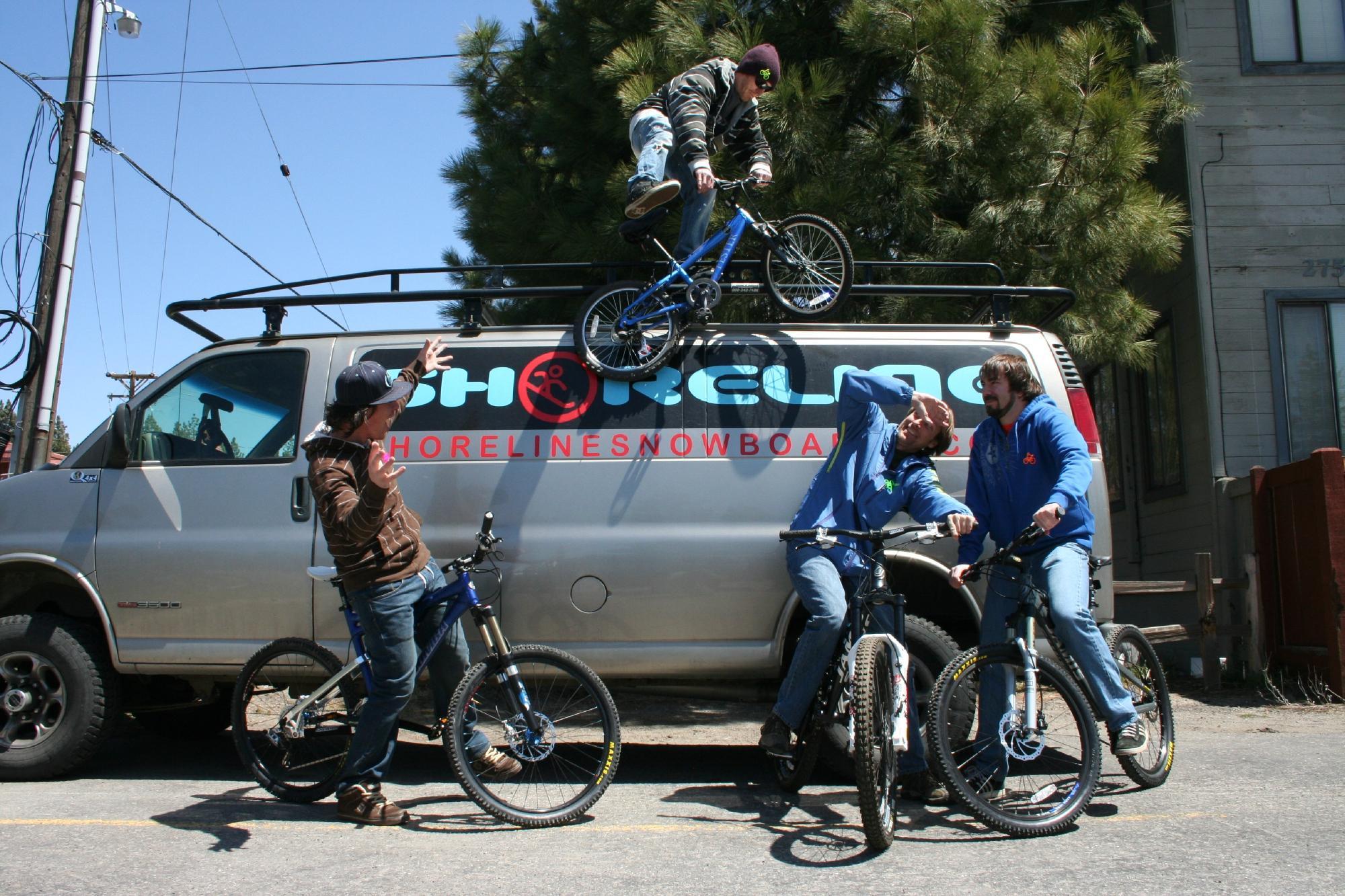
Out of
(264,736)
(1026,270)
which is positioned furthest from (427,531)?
(1026,270)

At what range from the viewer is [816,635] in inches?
186

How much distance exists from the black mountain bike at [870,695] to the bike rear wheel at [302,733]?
2000 millimetres

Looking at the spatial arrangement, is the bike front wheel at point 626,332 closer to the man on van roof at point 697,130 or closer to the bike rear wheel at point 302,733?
the man on van roof at point 697,130

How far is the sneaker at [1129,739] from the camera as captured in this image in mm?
4715

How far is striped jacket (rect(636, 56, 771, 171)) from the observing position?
6.30m

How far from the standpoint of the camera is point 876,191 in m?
7.69

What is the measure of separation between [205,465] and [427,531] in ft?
4.16

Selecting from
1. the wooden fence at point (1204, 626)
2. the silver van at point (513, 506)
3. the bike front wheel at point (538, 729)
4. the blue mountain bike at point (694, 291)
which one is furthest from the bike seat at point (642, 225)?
the wooden fence at point (1204, 626)

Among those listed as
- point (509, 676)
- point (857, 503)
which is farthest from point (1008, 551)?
point (509, 676)

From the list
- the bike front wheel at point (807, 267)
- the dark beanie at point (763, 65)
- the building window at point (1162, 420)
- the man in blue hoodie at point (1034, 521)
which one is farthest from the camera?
the building window at point (1162, 420)

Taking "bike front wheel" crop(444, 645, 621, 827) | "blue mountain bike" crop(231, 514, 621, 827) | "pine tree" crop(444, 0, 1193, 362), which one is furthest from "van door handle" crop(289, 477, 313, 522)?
"pine tree" crop(444, 0, 1193, 362)

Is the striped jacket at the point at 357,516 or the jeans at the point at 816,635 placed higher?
the striped jacket at the point at 357,516

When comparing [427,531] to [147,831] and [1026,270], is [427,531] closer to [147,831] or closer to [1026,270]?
[147,831]

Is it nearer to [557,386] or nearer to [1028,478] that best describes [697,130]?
[557,386]
